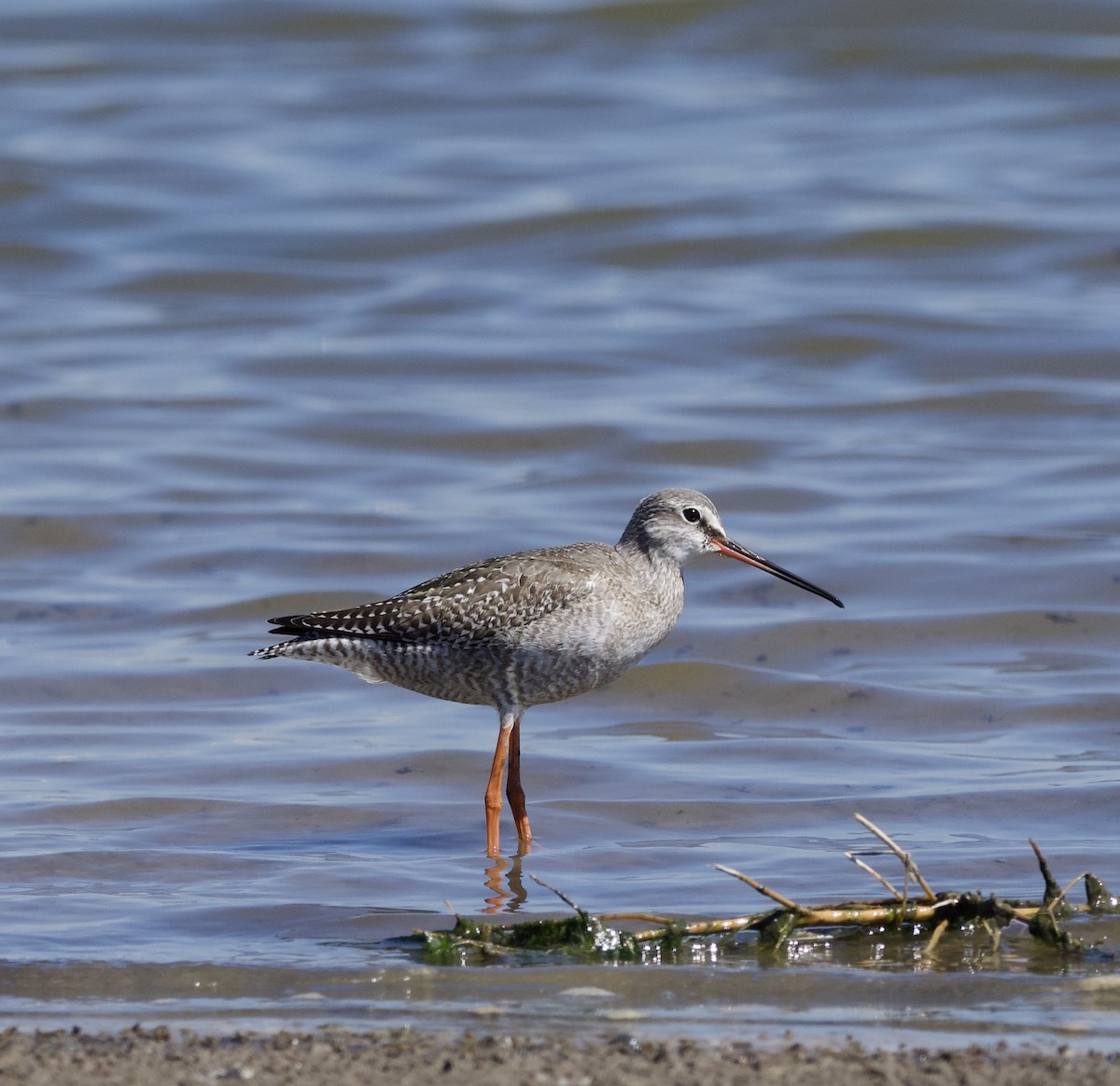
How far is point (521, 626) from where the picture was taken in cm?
888

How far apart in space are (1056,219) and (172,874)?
16.4 metres

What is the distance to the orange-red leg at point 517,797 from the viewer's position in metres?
8.61

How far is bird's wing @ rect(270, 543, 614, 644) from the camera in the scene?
892cm

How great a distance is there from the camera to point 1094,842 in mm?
8109

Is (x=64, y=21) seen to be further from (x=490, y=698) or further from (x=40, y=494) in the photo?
(x=490, y=698)

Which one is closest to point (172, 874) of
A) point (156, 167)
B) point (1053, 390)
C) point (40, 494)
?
point (40, 494)

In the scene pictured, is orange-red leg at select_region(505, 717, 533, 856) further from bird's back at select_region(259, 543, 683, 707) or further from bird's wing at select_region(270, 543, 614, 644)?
bird's wing at select_region(270, 543, 614, 644)

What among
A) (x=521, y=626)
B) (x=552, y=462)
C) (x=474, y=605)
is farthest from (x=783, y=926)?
(x=552, y=462)

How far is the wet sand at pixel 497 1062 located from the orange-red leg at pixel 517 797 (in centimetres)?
298

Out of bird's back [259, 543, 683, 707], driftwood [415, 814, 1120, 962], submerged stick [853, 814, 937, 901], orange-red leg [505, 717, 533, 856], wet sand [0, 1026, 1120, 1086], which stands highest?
bird's back [259, 543, 683, 707]

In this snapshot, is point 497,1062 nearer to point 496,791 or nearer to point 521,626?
point 496,791

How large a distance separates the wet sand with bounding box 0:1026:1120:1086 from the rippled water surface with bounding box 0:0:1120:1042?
353mm

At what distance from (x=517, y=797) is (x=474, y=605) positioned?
93 centimetres

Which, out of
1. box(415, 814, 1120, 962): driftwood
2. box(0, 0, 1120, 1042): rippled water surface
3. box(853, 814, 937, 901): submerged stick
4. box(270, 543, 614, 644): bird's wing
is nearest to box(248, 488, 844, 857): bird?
box(270, 543, 614, 644): bird's wing
